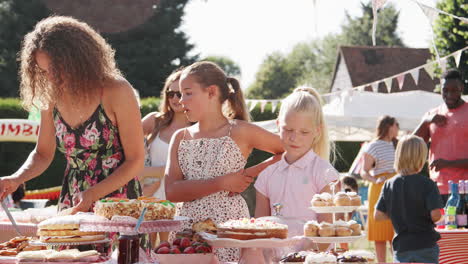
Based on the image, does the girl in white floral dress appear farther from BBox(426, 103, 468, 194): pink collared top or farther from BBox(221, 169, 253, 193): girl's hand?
BBox(426, 103, 468, 194): pink collared top

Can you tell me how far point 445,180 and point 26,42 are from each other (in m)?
3.78

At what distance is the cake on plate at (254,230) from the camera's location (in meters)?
2.70

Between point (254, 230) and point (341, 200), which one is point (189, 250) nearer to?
point (254, 230)

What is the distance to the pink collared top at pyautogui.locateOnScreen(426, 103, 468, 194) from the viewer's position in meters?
5.83

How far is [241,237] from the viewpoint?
2719 mm

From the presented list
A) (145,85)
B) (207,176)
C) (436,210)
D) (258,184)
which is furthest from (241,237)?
(145,85)

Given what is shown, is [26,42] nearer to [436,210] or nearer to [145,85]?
[436,210]

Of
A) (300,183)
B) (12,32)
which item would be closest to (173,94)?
(300,183)

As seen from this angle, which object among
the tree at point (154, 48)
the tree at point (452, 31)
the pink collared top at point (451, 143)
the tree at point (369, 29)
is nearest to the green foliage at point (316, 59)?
the tree at point (369, 29)

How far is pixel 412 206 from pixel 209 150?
193 centimetres

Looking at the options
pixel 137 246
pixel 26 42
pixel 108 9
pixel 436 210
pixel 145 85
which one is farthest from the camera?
pixel 108 9

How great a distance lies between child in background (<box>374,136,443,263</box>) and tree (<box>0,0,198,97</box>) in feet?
76.9

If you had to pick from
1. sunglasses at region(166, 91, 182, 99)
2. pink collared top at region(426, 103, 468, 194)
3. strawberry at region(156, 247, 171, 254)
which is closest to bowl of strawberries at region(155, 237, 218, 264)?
strawberry at region(156, 247, 171, 254)

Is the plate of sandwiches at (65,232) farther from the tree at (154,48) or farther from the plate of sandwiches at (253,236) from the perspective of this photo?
the tree at (154,48)
